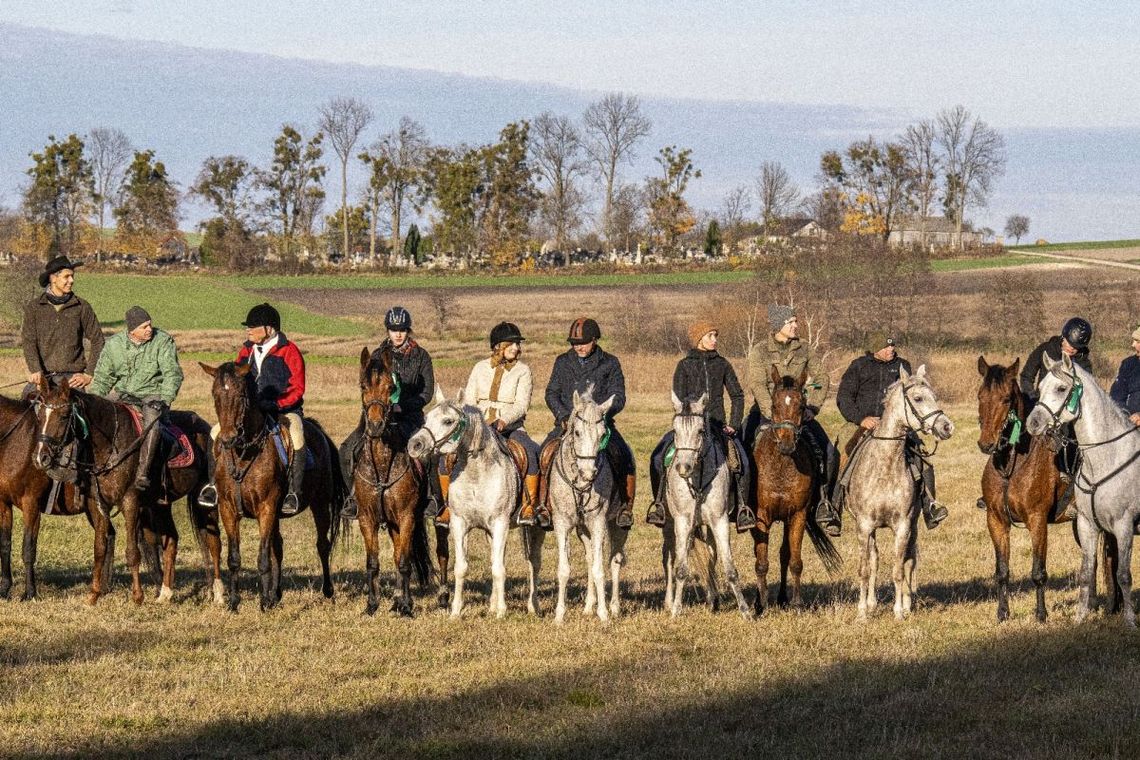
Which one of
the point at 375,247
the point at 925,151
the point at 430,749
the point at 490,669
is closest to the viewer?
the point at 430,749

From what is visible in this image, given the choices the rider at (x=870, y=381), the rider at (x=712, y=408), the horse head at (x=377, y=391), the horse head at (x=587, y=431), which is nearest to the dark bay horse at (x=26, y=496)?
the horse head at (x=377, y=391)

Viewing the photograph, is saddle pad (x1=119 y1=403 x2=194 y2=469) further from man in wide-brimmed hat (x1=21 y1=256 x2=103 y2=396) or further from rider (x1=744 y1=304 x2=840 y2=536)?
rider (x1=744 y1=304 x2=840 y2=536)

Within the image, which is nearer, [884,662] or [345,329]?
[884,662]

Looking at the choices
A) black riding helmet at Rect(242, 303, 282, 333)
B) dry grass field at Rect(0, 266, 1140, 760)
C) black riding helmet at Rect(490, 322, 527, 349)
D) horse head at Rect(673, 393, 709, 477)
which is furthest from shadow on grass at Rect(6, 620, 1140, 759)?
black riding helmet at Rect(242, 303, 282, 333)

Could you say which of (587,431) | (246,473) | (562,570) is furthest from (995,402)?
(246,473)

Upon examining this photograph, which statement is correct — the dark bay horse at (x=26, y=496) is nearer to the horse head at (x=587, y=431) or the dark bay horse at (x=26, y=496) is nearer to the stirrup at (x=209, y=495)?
the stirrup at (x=209, y=495)

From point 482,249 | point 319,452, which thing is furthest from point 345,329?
point 319,452

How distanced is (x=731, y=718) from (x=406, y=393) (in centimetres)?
574

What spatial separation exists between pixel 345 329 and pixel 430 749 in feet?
194

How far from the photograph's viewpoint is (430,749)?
8492 millimetres

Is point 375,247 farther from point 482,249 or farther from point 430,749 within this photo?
point 430,749

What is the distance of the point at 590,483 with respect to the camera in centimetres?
1252

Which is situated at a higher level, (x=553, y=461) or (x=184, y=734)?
(x=553, y=461)

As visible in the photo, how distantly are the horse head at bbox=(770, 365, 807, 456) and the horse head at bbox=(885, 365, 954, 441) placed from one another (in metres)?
0.92
